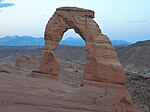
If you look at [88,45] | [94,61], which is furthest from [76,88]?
[88,45]

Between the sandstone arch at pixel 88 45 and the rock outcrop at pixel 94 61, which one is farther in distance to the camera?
the sandstone arch at pixel 88 45

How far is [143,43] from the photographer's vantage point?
95000 millimetres

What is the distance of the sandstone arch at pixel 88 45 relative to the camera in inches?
718

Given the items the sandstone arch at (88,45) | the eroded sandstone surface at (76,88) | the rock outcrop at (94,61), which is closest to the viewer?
the eroded sandstone surface at (76,88)

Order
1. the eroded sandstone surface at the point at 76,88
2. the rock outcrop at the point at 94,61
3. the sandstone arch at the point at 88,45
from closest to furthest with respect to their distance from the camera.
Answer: the eroded sandstone surface at the point at 76,88 → the rock outcrop at the point at 94,61 → the sandstone arch at the point at 88,45

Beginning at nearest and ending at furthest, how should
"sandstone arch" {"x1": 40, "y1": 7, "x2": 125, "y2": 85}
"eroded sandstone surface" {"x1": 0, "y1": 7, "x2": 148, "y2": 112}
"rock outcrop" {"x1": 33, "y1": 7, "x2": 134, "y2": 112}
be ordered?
"eroded sandstone surface" {"x1": 0, "y1": 7, "x2": 148, "y2": 112}
"rock outcrop" {"x1": 33, "y1": 7, "x2": 134, "y2": 112}
"sandstone arch" {"x1": 40, "y1": 7, "x2": 125, "y2": 85}

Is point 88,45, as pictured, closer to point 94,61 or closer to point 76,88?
point 94,61

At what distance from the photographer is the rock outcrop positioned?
56.2 ft

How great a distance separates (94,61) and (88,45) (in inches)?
54.6

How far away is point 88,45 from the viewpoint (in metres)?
19.7

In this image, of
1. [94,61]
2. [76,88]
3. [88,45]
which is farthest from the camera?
[88,45]

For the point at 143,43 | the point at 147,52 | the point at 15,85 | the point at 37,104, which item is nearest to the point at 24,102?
the point at 37,104

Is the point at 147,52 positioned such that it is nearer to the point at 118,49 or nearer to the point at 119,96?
the point at 118,49

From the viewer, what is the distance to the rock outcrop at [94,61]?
17.1 meters
